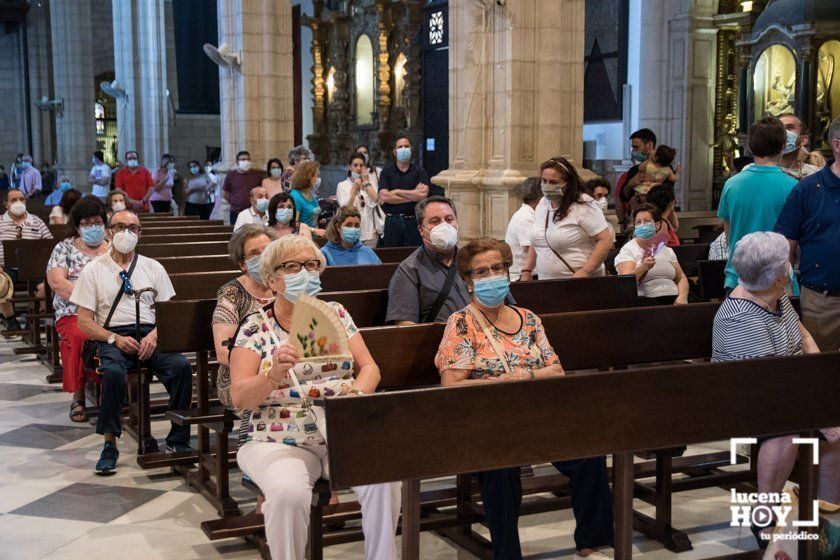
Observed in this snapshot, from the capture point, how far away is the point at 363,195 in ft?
34.4

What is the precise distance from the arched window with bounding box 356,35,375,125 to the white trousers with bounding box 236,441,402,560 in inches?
762

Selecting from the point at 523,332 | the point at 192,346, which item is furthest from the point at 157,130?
the point at 523,332

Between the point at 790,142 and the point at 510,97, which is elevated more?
the point at 510,97

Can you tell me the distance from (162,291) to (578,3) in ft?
18.6

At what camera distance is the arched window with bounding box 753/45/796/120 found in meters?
15.3

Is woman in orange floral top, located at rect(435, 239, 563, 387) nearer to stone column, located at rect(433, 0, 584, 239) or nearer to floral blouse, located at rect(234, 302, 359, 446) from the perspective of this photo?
floral blouse, located at rect(234, 302, 359, 446)

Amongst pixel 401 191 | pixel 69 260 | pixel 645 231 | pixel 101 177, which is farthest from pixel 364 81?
pixel 645 231

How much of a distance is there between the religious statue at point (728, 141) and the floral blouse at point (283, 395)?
1378 cm

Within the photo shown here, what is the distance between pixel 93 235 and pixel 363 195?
326cm

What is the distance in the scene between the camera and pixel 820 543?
4594mm

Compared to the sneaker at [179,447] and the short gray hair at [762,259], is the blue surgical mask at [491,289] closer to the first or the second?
the short gray hair at [762,259]

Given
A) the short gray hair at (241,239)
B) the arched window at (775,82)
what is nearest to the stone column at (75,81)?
the arched window at (775,82)

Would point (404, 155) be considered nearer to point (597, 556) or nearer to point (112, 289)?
point (112, 289)

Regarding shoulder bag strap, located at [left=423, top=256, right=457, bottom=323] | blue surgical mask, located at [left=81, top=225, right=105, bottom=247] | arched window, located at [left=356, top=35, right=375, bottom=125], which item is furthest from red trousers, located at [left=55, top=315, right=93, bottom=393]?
arched window, located at [left=356, top=35, right=375, bottom=125]
